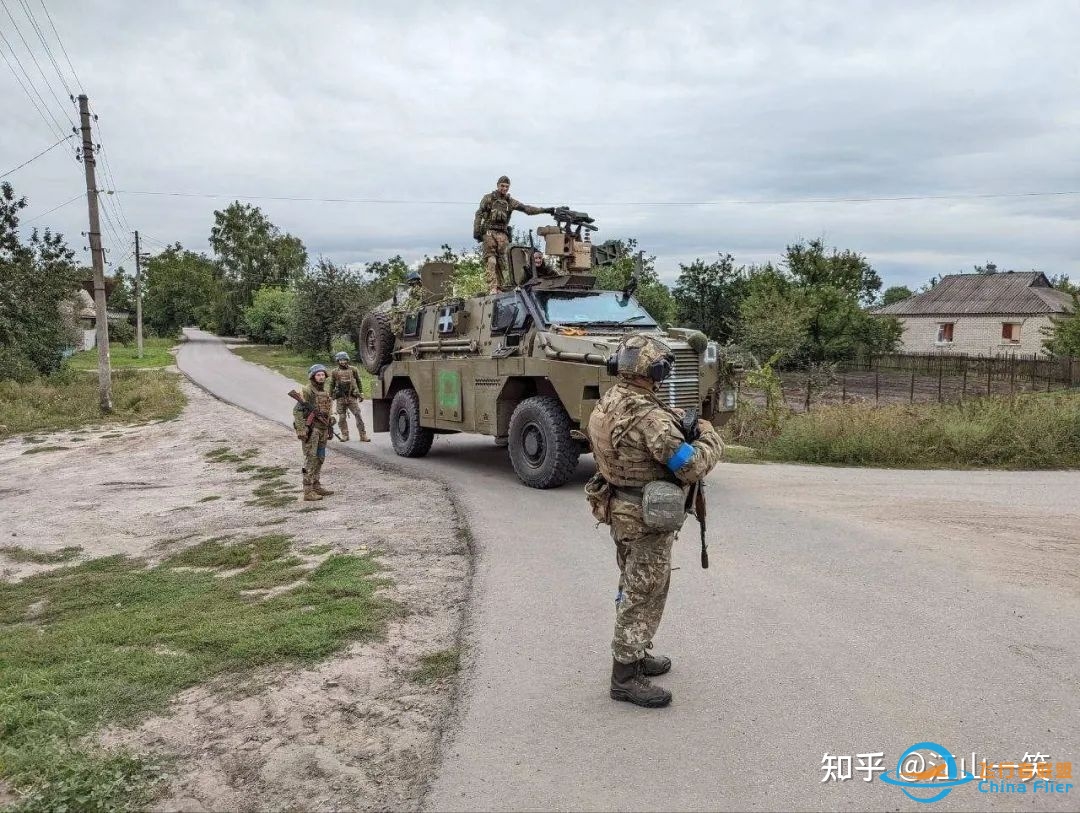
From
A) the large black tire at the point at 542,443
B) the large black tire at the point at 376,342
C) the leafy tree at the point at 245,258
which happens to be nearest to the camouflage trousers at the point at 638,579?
the large black tire at the point at 542,443

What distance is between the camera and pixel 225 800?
3170mm

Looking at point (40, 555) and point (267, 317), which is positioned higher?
point (267, 317)

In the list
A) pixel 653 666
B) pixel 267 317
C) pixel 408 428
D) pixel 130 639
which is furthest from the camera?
pixel 267 317

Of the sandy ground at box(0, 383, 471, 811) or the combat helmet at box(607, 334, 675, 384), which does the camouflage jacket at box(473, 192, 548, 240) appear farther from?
the combat helmet at box(607, 334, 675, 384)

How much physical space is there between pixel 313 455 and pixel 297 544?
208 centimetres

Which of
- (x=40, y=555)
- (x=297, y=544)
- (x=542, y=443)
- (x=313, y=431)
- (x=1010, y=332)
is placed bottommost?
(x=40, y=555)

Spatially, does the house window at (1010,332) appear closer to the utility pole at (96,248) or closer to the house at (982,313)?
the house at (982,313)

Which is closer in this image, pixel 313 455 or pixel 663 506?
pixel 663 506

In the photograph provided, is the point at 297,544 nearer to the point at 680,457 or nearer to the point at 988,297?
the point at 680,457

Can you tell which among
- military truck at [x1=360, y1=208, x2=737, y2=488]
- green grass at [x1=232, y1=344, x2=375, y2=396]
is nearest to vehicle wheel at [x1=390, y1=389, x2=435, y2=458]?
military truck at [x1=360, y1=208, x2=737, y2=488]

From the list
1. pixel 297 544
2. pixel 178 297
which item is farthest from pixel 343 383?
pixel 178 297

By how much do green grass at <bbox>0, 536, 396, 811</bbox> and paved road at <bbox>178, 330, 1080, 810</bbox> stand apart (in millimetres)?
1001

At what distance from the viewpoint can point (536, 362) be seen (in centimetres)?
901

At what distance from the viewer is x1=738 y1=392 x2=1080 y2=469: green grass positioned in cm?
1051
